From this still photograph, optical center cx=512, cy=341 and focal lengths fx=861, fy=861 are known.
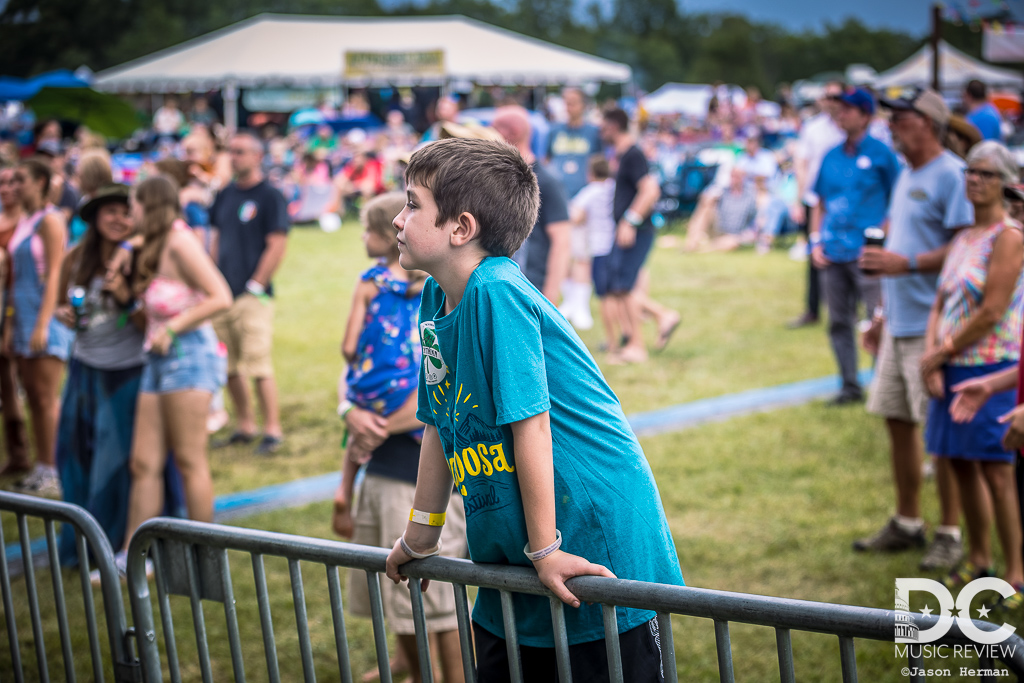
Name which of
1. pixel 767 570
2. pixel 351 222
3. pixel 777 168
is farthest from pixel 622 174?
→ pixel 351 222

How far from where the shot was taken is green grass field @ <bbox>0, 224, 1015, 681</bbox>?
3604 mm

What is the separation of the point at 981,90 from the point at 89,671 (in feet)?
29.2

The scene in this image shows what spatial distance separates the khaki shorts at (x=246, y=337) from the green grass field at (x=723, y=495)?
0.61 m

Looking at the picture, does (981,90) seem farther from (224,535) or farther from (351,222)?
(351,222)

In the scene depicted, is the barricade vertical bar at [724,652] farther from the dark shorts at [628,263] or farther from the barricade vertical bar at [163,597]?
the dark shorts at [628,263]

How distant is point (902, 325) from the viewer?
4223mm

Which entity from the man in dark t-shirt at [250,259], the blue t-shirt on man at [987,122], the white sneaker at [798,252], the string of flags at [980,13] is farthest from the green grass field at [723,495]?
the white sneaker at [798,252]

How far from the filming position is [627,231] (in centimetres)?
796

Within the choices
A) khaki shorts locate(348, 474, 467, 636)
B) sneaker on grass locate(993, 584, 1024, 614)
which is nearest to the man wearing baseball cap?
sneaker on grass locate(993, 584, 1024, 614)

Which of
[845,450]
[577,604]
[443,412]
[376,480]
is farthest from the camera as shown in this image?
[845,450]

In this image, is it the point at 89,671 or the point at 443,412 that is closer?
the point at 443,412

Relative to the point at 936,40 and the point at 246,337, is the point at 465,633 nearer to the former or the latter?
the point at 246,337

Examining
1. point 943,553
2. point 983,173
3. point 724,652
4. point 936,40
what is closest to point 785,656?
point 724,652

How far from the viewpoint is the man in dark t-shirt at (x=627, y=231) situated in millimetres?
7906
